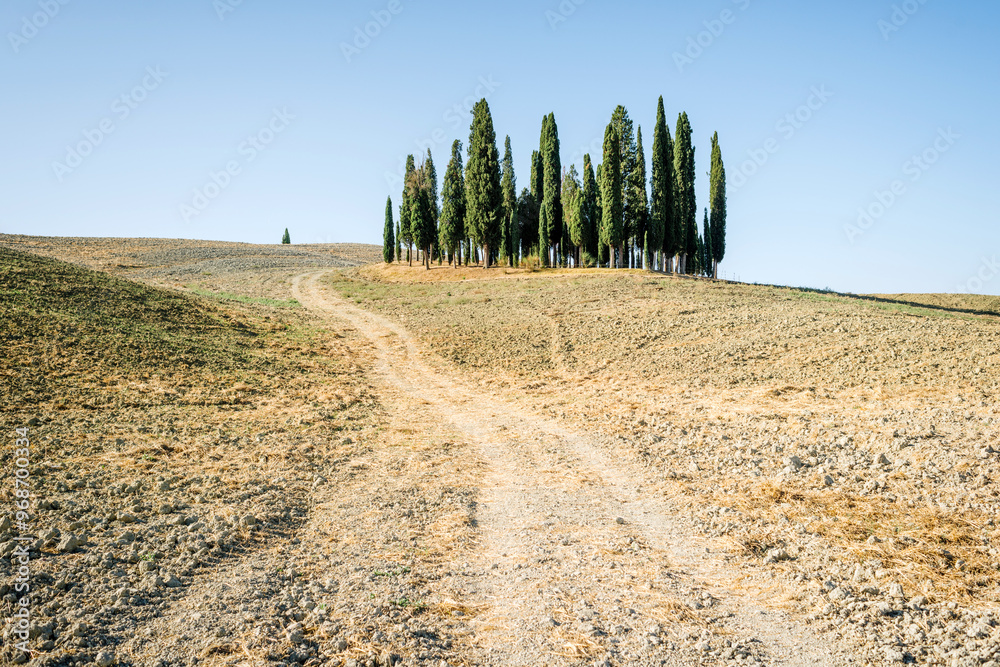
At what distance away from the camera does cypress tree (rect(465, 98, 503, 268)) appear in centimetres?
4972

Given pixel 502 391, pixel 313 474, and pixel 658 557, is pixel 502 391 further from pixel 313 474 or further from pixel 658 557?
pixel 658 557

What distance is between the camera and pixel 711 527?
6.77 metres

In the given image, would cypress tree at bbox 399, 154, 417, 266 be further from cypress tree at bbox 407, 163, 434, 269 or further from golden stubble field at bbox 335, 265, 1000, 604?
golden stubble field at bbox 335, 265, 1000, 604

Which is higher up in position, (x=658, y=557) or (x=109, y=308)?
(x=109, y=308)

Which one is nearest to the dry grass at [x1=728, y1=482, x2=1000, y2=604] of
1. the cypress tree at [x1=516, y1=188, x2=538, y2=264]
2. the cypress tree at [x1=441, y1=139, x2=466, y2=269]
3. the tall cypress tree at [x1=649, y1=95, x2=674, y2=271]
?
the tall cypress tree at [x1=649, y1=95, x2=674, y2=271]

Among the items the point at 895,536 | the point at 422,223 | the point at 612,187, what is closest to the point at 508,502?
the point at 895,536

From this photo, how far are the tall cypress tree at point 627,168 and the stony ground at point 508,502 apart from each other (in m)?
30.9

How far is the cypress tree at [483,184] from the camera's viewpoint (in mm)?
49719

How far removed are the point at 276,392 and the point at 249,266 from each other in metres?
53.1

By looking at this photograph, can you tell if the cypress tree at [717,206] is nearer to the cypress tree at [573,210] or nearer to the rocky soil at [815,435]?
the cypress tree at [573,210]

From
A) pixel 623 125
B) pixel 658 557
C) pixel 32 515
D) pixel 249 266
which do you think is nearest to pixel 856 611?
pixel 658 557

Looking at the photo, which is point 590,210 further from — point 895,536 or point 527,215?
point 895,536

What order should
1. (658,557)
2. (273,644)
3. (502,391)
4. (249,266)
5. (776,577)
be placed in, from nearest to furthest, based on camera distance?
(273,644), (776,577), (658,557), (502,391), (249,266)

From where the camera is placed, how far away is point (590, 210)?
5484cm
